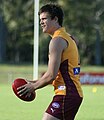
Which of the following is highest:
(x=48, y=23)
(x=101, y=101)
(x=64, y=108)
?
(x=48, y=23)

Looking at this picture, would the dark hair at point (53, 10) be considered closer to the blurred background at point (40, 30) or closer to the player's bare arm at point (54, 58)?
the player's bare arm at point (54, 58)

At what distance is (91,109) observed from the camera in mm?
16250

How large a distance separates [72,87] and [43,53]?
5646 cm

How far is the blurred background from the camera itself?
198ft

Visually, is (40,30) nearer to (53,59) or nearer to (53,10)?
(53,10)

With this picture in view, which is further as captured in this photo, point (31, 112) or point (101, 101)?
point (101, 101)

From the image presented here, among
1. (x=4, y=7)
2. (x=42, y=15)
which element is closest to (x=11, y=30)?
(x=4, y=7)

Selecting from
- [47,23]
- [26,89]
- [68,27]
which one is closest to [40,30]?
[68,27]

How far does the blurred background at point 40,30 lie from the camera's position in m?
60.3

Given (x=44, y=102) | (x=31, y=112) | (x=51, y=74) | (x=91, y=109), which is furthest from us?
(x=44, y=102)

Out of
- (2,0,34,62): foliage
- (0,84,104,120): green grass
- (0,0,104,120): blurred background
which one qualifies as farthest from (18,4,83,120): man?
(2,0,34,62): foliage

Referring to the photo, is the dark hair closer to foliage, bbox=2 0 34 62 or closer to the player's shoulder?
the player's shoulder

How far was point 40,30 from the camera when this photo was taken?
58750mm

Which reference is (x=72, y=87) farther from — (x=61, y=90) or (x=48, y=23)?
(x=48, y=23)
